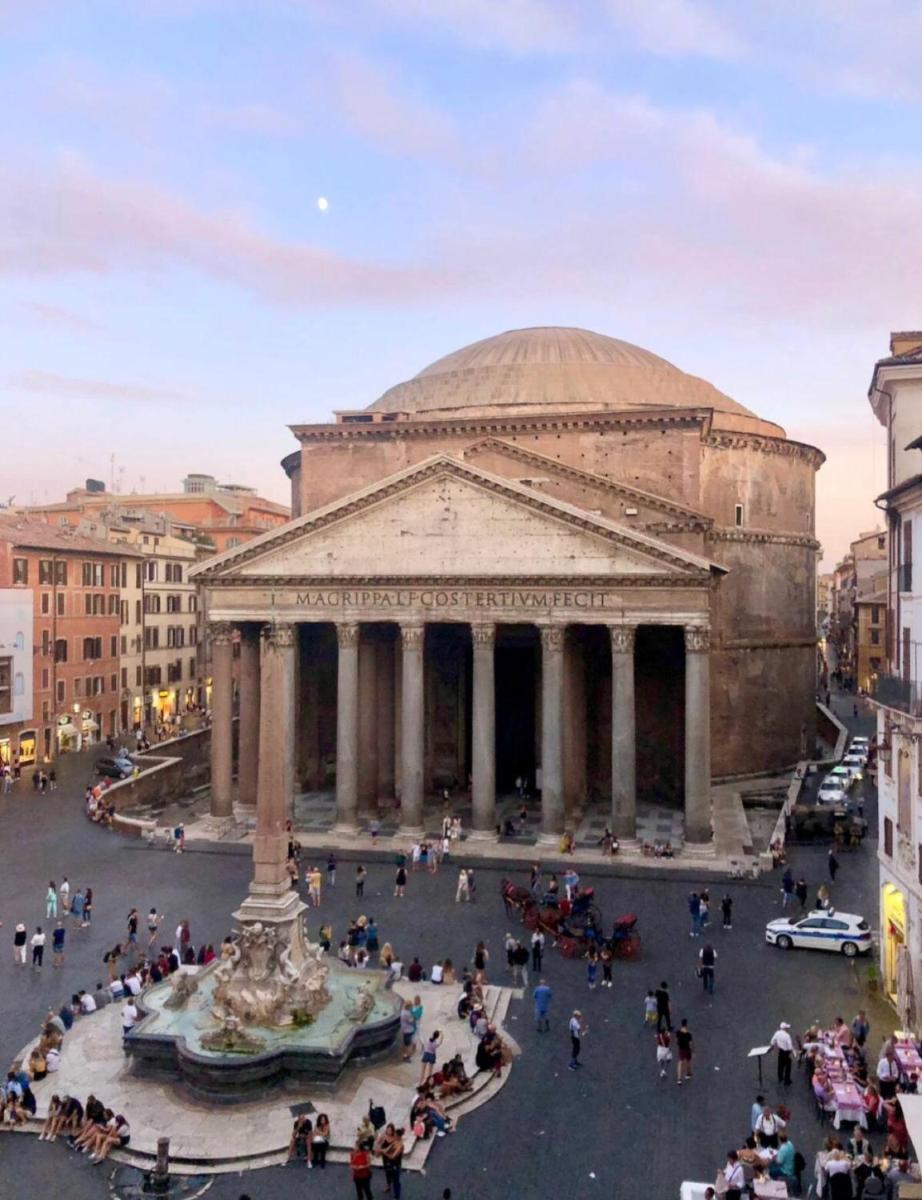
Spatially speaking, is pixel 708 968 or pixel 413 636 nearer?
pixel 708 968

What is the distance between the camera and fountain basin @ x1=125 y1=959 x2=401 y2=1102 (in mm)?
14375

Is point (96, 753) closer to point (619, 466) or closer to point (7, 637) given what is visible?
point (7, 637)

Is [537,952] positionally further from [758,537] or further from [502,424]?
[758,537]

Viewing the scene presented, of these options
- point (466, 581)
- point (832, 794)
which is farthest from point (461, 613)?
point (832, 794)

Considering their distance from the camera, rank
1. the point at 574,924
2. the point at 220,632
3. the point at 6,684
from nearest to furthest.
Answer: the point at 574,924 < the point at 220,632 < the point at 6,684

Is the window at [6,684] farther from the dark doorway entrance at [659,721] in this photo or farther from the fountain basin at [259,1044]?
the fountain basin at [259,1044]

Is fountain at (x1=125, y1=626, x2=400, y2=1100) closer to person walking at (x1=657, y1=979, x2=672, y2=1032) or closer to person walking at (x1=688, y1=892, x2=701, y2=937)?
person walking at (x1=657, y1=979, x2=672, y2=1032)

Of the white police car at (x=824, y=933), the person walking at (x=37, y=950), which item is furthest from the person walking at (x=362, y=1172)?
the white police car at (x=824, y=933)

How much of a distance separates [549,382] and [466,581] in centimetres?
1741

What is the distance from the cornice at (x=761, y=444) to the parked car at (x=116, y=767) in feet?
86.1

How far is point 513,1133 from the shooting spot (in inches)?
542

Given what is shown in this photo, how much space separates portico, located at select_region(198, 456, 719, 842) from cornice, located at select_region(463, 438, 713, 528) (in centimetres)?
448

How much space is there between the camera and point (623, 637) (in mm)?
28922

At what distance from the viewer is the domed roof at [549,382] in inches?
1703
